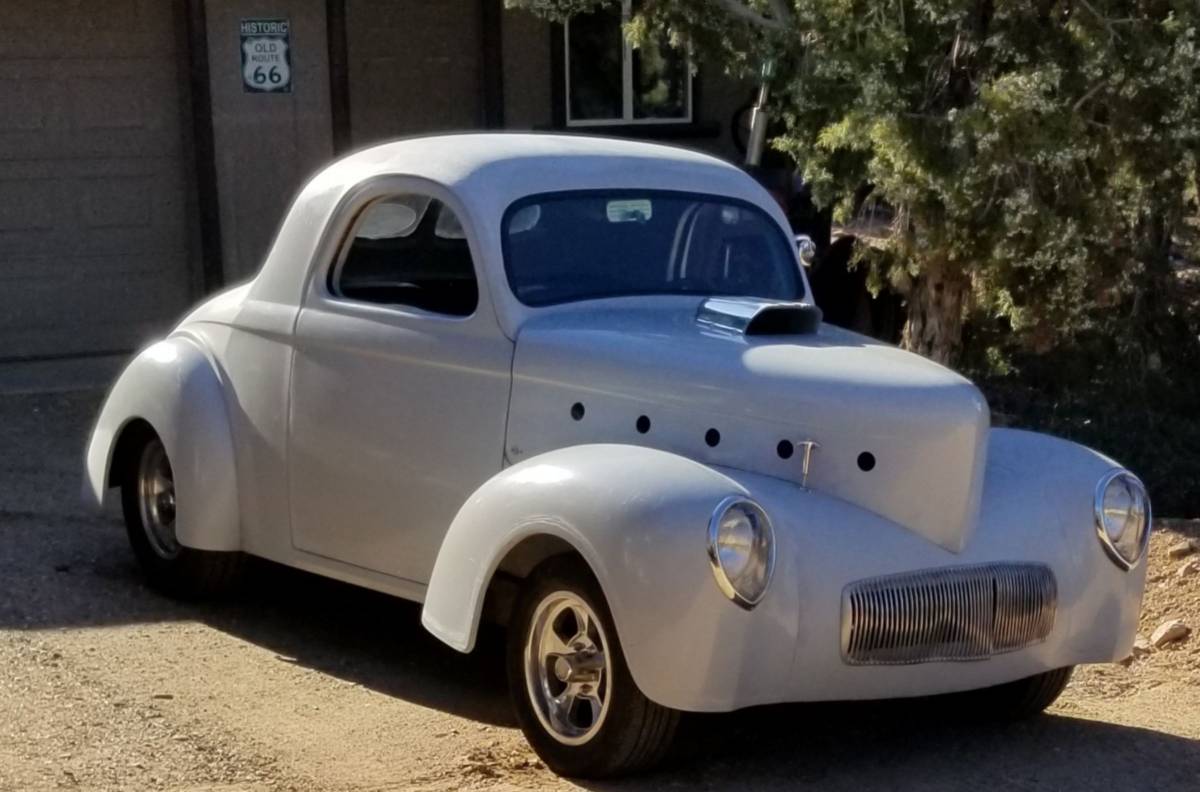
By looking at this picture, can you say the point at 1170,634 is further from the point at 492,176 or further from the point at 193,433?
the point at 193,433

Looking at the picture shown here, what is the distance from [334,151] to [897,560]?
8410 mm

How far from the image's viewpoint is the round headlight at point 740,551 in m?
4.80

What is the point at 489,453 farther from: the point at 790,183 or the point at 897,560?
the point at 790,183

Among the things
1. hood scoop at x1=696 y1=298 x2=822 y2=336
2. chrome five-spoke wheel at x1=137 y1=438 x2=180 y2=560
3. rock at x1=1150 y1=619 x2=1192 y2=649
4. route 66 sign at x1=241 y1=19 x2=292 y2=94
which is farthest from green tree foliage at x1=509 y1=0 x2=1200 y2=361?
route 66 sign at x1=241 y1=19 x2=292 y2=94

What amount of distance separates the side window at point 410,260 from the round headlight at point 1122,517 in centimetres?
211

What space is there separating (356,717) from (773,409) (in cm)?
170

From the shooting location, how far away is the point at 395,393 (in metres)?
6.12

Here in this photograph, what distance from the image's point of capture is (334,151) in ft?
41.9

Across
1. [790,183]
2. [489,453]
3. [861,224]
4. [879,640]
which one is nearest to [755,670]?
[879,640]

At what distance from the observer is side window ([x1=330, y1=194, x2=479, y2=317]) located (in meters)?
6.20

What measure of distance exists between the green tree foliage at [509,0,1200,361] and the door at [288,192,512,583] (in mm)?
2750

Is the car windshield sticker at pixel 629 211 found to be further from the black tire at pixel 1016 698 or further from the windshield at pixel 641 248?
the black tire at pixel 1016 698

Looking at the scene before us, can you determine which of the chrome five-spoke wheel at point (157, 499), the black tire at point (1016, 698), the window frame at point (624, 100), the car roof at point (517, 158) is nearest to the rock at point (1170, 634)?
the black tire at point (1016, 698)

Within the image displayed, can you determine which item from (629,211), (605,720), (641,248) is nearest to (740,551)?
(605,720)
